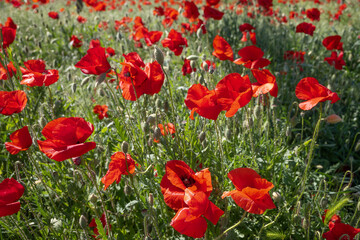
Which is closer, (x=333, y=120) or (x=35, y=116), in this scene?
(x=333, y=120)

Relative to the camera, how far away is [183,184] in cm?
108

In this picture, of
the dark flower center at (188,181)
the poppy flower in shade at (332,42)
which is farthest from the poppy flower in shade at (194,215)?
the poppy flower in shade at (332,42)

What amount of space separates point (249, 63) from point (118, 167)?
1.01 meters

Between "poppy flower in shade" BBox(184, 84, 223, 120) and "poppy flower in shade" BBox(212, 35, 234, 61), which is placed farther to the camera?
"poppy flower in shade" BBox(212, 35, 234, 61)

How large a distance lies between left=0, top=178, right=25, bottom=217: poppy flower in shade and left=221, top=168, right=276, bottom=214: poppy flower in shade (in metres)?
0.84

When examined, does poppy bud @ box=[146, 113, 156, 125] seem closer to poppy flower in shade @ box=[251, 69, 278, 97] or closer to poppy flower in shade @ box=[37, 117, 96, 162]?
poppy flower in shade @ box=[37, 117, 96, 162]

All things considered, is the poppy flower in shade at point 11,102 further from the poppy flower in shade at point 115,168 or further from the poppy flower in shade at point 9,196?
the poppy flower in shade at point 115,168

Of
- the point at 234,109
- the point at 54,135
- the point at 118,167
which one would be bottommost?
the point at 118,167

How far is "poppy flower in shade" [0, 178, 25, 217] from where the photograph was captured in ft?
3.72

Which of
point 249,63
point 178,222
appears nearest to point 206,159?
point 249,63

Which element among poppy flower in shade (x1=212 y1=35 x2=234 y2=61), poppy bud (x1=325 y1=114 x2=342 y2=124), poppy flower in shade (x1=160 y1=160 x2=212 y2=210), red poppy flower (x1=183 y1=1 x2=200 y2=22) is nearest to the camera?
poppy flower in shade (x1=160 y1=160 x2=212 y2=210)

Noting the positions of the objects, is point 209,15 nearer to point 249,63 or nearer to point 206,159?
point 249,63

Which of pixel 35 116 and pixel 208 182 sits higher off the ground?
pixel 208 182

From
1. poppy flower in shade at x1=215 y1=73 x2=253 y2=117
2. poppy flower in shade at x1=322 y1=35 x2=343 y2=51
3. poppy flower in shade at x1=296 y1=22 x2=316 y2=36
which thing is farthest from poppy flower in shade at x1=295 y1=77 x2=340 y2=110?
poppy flower in shade at x1=296 y1=22 x2=316 y2=36
